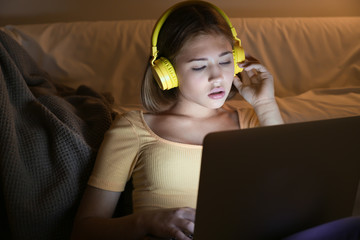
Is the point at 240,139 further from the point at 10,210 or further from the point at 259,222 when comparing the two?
the point at 10,210

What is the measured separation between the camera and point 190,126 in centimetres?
103

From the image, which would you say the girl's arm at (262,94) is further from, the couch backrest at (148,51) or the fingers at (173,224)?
the couch backrest at (148,51)

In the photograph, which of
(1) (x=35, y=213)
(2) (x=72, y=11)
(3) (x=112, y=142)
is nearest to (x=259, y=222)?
(3) (x=112, y=142)

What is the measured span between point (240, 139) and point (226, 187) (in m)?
0.08

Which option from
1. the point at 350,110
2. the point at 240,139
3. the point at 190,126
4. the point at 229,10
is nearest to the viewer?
the point at 240,139

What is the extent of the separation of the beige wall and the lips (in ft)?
3.91

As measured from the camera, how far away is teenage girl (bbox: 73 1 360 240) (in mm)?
907

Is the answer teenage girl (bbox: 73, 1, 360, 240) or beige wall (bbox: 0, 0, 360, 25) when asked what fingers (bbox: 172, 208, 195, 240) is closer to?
teenage girl (bbox: 73, 1, 360, 240)

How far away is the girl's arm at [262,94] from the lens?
99 cm

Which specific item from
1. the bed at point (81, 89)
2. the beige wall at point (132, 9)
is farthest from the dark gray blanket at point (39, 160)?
the beige wall at point (132, 9)

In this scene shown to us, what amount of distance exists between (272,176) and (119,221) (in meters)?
0.45

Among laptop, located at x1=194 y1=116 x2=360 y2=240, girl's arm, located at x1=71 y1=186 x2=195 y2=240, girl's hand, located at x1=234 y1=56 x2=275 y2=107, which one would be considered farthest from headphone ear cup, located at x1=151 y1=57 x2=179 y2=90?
laptop, located at x1=194 y1=116 x2=360 y2=240

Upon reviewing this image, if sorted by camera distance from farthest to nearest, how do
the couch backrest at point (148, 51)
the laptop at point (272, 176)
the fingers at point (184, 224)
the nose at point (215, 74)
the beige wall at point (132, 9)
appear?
the beige wall at point (132, 9), the couch backrest at point (148, 51), the nose at point (215, 74), the fingers at point (184, 224), the laptop at point (272, 176)

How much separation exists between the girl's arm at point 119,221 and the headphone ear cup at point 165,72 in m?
0.32
